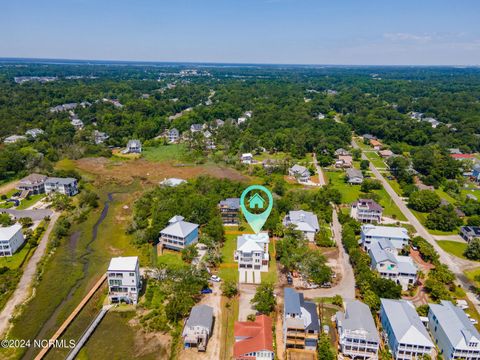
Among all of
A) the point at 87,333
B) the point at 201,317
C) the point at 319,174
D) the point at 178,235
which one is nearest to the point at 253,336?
the point at 201,317

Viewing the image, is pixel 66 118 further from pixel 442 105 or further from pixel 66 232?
pixel 442 105

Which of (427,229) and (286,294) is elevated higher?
(286,294)

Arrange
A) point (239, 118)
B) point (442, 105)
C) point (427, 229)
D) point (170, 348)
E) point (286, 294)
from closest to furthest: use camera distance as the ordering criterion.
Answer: point (170, 348)
point (286, 294)
point (427, 229)
point (239, 118)
point (442, 105)

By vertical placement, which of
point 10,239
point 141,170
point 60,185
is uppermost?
point 10,239

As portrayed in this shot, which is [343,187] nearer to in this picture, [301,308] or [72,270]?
[301,308]

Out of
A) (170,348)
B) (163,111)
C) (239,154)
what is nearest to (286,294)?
(170,348)

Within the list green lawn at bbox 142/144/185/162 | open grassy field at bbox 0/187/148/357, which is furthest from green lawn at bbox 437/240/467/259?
green lawn at bbox 142/144/185/162
